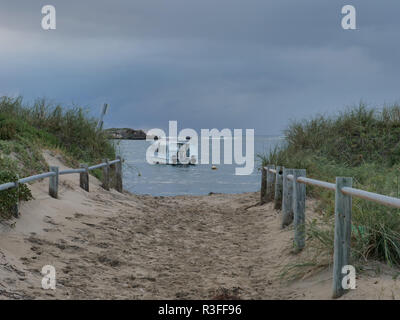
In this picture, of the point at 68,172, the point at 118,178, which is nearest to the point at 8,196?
the point at 68,172

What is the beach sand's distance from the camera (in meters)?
5.21

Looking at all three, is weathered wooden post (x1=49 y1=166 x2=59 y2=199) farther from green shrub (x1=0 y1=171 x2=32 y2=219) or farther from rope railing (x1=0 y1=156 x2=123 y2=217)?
green shrub (x1=0 y1=171 x2=32 y2=219)

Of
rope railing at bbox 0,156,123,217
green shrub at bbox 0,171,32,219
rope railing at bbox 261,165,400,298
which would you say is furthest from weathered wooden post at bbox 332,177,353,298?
green shrub at bbox 0,171,32,219

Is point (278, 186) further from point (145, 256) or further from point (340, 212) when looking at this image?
point (340, 212)

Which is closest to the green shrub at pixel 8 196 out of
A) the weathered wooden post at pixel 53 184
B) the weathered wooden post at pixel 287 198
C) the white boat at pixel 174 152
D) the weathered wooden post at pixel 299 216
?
the weathered wooden post at pixel 53 184

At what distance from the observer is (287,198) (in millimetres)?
8711

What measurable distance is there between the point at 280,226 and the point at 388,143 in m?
10.4

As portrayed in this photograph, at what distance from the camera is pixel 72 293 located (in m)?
5.17

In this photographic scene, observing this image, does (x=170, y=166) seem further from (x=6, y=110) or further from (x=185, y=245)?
(x=185, y=245)

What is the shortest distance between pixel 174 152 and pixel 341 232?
4862cm

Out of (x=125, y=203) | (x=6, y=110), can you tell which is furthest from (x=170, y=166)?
(x=125, y=203)

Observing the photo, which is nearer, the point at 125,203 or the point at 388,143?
the point at 125,203

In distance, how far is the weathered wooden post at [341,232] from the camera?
4.58 meters

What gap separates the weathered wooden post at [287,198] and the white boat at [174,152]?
42.9 m
